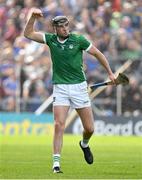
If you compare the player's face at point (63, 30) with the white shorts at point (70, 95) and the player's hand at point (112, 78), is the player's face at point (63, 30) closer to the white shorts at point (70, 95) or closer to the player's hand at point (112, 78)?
the white shorts at point (70, 95)

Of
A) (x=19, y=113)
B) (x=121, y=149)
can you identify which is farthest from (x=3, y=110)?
(x=121, y=149)

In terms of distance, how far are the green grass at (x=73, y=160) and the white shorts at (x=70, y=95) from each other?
1122 millimetres

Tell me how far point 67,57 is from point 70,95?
630 mm

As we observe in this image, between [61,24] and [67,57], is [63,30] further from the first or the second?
[67,57]

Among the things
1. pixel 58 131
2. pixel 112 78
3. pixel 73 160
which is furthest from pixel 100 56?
pixel 73 160

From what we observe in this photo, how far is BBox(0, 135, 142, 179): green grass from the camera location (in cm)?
1219

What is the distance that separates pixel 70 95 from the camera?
1294cm

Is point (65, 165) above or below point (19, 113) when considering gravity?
below

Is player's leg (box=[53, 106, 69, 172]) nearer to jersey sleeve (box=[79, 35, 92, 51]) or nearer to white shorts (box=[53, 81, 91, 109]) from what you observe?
white shorts (box=[53, 81, 91, 109])

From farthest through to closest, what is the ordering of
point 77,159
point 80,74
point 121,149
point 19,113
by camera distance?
point 19,113, point 121,149, point 77,159, point 80,74

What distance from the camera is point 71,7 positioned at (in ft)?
97.2

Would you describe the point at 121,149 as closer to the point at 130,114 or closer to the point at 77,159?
the point at 77,159

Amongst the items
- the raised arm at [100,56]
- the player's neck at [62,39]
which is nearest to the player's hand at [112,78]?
the raised arm at [100,56]

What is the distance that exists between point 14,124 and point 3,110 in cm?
71
